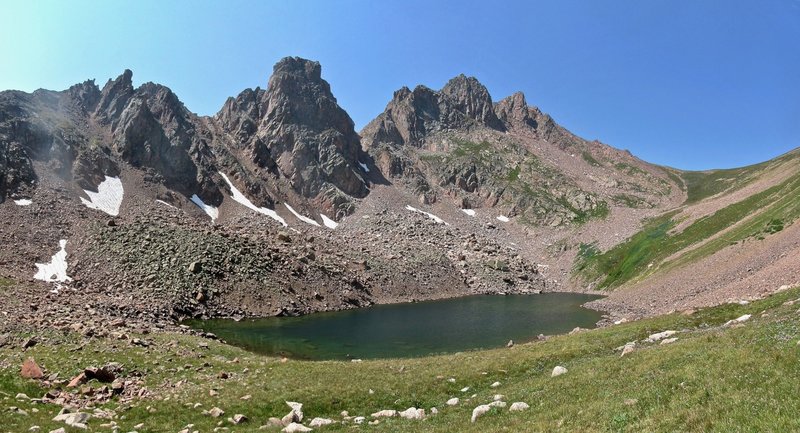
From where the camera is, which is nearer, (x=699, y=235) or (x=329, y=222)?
(x=699, y=235)

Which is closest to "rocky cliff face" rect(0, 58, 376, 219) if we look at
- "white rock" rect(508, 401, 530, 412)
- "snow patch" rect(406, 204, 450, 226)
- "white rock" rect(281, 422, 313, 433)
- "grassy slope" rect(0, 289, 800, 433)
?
"snow patch" rect(406, 204, 450, 226)

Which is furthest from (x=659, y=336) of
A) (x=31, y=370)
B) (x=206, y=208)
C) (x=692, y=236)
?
(x=206, y=208)

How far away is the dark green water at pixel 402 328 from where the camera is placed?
5528cm

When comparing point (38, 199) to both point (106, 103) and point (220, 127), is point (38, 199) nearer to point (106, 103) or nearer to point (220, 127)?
point (106, 103)

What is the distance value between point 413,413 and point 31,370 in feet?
76.9

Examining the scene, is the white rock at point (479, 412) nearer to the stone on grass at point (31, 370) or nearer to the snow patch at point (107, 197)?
the stone on grass at point (31, 370)

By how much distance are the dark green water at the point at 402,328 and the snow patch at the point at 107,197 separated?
2113 inches

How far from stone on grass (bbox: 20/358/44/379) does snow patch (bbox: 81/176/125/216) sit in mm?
88108

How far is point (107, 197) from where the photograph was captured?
365ft

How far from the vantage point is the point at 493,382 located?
2919cm

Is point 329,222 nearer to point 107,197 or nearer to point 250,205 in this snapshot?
point 250,205

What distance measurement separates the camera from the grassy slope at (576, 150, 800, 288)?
70938mm

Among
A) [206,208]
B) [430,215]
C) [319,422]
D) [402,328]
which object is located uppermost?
[206,208]

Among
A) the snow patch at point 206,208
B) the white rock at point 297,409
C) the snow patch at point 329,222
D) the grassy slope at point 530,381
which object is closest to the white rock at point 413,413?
the grassy slope at point 530,381
